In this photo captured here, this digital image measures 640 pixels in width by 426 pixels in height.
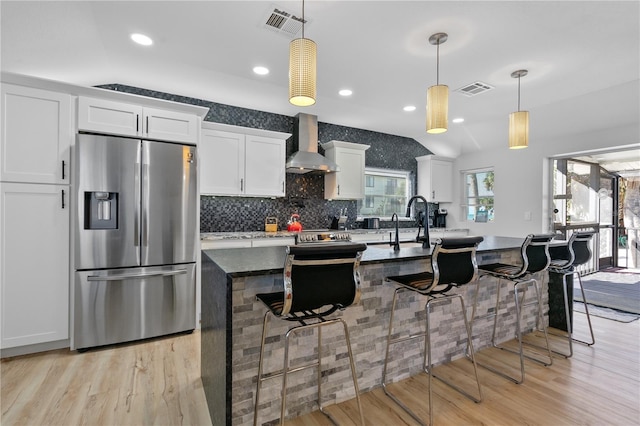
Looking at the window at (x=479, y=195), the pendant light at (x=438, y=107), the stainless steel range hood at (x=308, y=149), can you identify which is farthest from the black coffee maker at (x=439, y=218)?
the pendant light at (x=438, y=107)

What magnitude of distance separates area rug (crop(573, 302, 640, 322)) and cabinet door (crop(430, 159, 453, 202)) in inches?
102

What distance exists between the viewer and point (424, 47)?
2.65 meters

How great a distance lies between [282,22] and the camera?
2.32 metres

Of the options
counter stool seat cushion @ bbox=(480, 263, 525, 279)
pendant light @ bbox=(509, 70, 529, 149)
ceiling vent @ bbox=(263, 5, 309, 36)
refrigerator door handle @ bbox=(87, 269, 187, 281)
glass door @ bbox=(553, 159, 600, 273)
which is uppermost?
ceiling vent @ bbox=(263, 5, 309, 36)

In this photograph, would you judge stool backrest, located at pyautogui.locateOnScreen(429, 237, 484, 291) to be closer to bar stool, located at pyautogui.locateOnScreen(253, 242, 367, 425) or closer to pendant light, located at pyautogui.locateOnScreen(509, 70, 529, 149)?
bar stool, located at pyautogui.locateOnScreen(253, 242, 367, 425)

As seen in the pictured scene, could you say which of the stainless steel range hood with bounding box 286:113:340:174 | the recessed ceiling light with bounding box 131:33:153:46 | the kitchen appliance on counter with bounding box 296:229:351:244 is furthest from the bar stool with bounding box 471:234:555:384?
the recessed ceiling light with bounding box 131:33:153:46

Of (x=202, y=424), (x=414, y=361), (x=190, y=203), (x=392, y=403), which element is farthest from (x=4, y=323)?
(x=414, y=361)

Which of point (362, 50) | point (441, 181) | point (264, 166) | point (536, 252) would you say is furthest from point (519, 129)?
point (441, 181)

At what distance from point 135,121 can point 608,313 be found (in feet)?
18.3

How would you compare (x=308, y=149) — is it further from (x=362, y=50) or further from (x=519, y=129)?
(x=519, y=129)

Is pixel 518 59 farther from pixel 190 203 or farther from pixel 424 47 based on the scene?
Result: pixel 190 203

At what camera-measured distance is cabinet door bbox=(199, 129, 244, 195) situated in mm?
3742

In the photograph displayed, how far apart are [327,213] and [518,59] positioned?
10.00 ft

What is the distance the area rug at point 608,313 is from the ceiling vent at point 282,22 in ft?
14.3
